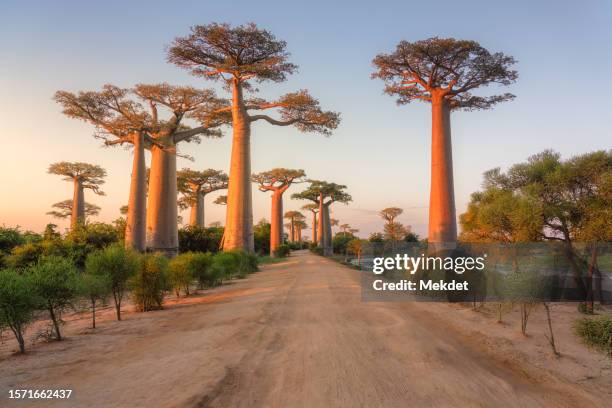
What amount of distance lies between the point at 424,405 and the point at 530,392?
169 cm

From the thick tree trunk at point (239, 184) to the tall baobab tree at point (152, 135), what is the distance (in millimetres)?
2085

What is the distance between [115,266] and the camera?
9.06 metres

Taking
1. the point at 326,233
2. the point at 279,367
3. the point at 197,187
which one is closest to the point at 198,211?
the point at 197,187

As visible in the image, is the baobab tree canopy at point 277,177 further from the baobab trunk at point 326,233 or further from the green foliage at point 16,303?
the green foliage at point 16,303

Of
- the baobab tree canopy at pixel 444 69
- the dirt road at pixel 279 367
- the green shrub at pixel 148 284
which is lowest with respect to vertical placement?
the dirt road at pixel 279 367

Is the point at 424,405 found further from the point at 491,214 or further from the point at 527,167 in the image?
the point at 527,167

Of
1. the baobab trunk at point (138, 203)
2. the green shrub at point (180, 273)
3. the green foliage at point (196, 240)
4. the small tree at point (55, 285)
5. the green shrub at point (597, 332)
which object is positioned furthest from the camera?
the green foliage at point (196, 240)

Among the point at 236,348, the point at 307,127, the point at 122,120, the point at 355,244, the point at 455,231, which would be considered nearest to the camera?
the point at 236,348

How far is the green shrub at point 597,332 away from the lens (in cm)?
480

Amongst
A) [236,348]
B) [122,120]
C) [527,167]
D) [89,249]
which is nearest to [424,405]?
[236,348]

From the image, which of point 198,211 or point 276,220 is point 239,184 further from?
point 276,220

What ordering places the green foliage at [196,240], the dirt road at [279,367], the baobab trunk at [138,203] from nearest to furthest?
1. the dirt road at [279,367]
2. the baobab trunk at [138,203]
3. the green foliage at [196,240]

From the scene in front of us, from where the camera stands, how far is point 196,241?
29109 mm

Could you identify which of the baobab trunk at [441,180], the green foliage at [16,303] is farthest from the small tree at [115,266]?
the baobab trunk at [441,180]
